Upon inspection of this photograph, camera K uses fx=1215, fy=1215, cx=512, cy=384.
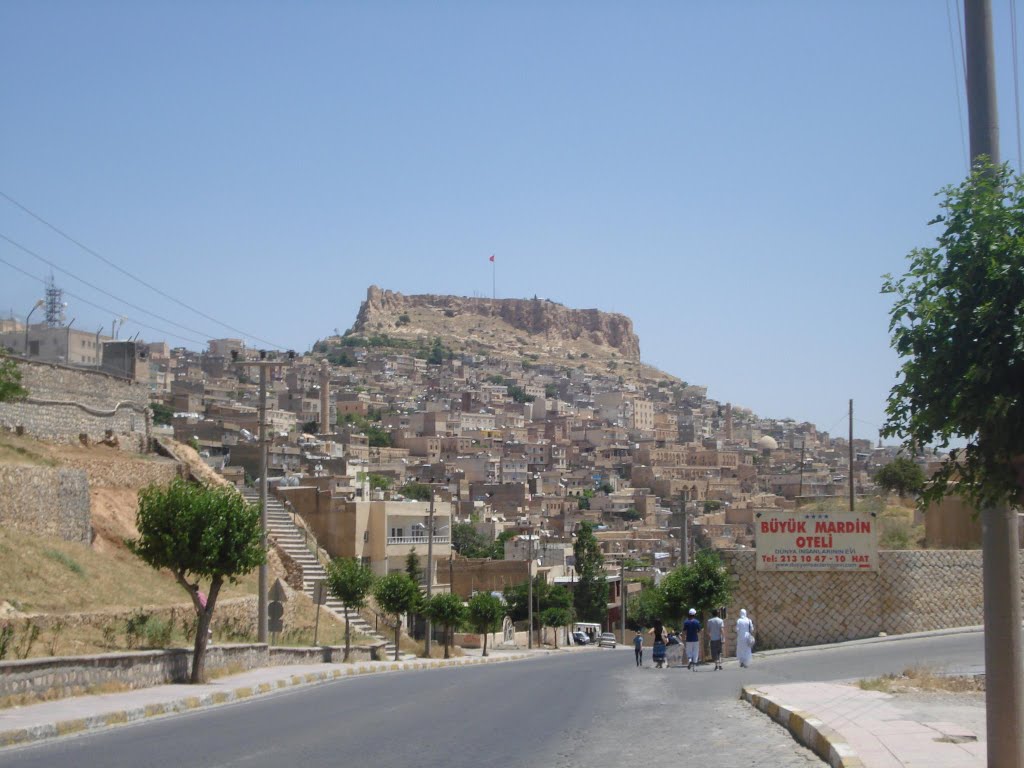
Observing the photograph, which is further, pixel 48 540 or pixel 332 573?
pixel 332 573

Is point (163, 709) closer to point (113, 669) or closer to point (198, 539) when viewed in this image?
point (113, 669)

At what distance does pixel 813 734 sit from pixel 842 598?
17449mm

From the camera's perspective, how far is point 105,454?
3731 centimetres

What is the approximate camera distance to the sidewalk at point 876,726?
9.38 metres

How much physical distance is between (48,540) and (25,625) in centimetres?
905

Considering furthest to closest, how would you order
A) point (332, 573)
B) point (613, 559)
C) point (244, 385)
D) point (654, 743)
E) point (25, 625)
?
point (244, 385), point (613, 559), point (332, 573), point (25, 625), point (654, 743)

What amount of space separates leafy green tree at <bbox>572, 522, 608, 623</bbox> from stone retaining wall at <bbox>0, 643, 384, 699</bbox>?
49.9 m

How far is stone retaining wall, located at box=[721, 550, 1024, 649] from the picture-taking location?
27.6m

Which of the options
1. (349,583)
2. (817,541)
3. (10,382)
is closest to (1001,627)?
(817,541)

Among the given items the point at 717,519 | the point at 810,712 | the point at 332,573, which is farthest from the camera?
the point at 717,519

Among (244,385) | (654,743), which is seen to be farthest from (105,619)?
(244,385)

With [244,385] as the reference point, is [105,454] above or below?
below

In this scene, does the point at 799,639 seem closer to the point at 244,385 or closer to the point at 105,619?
the point at 105,619

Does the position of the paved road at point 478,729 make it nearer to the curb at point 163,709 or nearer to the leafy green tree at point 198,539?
the curb at point 163,709
